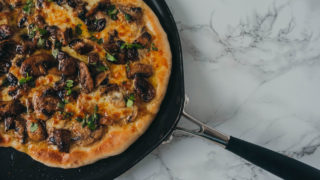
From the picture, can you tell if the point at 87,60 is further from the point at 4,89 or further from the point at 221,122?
the point at 221,122

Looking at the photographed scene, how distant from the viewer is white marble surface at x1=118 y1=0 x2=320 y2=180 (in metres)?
3.84

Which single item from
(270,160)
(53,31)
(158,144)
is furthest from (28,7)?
(270,160)

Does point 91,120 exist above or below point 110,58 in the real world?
below

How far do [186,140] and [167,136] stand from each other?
0.54 meters

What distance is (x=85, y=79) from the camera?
339 cm

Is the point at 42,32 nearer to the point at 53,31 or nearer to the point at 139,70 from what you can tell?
the point at 53,31

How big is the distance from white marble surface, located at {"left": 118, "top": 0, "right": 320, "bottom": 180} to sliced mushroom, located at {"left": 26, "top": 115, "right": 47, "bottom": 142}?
3.24ft

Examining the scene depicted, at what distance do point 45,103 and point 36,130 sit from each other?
26cm

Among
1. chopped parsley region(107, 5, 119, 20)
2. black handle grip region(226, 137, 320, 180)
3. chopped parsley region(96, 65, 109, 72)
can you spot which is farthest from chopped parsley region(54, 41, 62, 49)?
black handle grip region(226, 137, 320, 180)

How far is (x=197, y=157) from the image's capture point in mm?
3828

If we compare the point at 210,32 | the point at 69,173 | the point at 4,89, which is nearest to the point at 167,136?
the point at 69,173

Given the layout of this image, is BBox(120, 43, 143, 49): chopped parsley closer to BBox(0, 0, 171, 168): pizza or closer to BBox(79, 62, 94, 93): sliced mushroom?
BBox(0, 0, 171, 168): pizza

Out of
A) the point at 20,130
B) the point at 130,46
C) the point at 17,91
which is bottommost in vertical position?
the point at 20,130

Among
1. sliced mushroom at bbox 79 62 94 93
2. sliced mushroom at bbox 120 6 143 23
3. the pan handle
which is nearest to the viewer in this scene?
the pan handle
